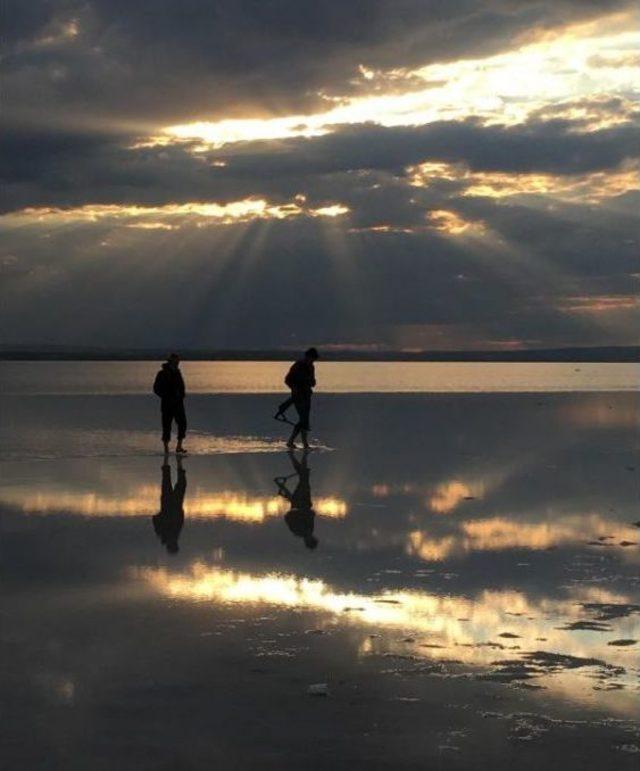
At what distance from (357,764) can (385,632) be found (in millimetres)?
2750

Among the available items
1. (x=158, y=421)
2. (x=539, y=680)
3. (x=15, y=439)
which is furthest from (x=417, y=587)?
(x=158, y=421)

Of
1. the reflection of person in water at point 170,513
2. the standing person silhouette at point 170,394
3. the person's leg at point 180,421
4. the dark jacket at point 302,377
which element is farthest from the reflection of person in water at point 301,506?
the dark jacket at point 302,377

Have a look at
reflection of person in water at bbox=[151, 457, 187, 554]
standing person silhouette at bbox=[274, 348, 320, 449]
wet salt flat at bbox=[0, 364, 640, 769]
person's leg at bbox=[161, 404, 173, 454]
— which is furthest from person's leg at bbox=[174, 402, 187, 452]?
reflection of person in water at bbox=[151, 457, 187, 554]

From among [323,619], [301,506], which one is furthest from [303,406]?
[323,619]

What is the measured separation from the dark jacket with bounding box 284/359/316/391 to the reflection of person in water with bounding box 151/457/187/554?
5344 millimetres

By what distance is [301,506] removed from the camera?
15711 mm

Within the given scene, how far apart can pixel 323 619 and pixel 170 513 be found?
6104 millimetres

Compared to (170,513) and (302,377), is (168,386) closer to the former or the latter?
(302,377)

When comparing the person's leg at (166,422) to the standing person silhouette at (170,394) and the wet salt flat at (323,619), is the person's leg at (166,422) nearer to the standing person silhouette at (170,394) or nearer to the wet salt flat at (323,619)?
the standing person silhouette at (170,394)

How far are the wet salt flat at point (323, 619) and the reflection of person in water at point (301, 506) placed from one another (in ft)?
0.28

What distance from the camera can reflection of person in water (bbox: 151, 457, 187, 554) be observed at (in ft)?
42.0

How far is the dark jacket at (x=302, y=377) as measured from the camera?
24.6m

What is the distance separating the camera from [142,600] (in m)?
9.66

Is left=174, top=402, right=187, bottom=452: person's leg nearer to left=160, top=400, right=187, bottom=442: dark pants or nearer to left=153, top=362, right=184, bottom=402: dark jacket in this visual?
left=160, top=400, right=187, bottom=442: dark pants
